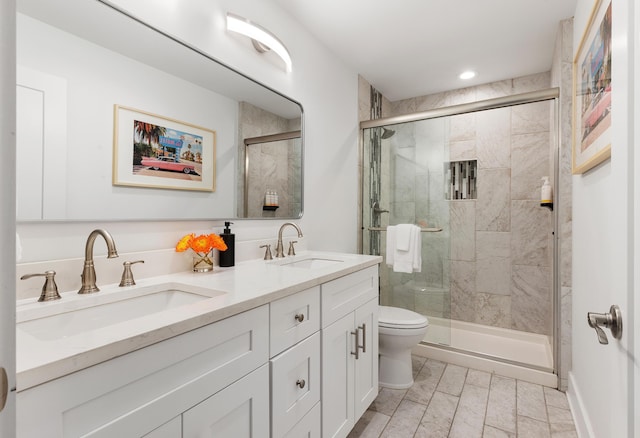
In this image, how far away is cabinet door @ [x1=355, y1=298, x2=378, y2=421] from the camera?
1.58 metres

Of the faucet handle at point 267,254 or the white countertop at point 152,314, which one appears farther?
the faucet handle at point 267,254

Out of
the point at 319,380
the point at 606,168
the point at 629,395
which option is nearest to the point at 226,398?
the point at 319,380

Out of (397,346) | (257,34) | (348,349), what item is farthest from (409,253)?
(257,34)

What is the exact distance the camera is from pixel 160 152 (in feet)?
4.23

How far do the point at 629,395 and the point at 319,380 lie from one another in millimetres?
932

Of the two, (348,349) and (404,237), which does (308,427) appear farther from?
(404,237)

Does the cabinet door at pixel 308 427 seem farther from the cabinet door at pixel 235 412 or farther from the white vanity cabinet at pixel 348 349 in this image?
the cabinet door at pixel 235 412

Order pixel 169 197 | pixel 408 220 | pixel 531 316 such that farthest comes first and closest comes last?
pixel 531 316, pixel 408 220, pixel 169 197

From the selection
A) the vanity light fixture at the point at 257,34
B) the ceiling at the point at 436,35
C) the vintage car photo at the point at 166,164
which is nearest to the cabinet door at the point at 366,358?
the vintage car photo at the point at 166,164

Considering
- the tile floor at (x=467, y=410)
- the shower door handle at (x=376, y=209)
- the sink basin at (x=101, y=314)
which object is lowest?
the tile floor at (x=467, y=410)

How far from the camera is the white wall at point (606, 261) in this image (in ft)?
2.19

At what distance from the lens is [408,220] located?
260cm

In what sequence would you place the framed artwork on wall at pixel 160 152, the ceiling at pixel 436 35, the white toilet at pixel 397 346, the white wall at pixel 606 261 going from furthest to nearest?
the white toilet at pixel 397 346 → the ceiling at pixel 436 35 → the framed artwork on wall at pixel 160 152 → the white wall at pixel 606 261

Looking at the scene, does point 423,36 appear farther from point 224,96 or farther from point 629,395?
point 629,395
